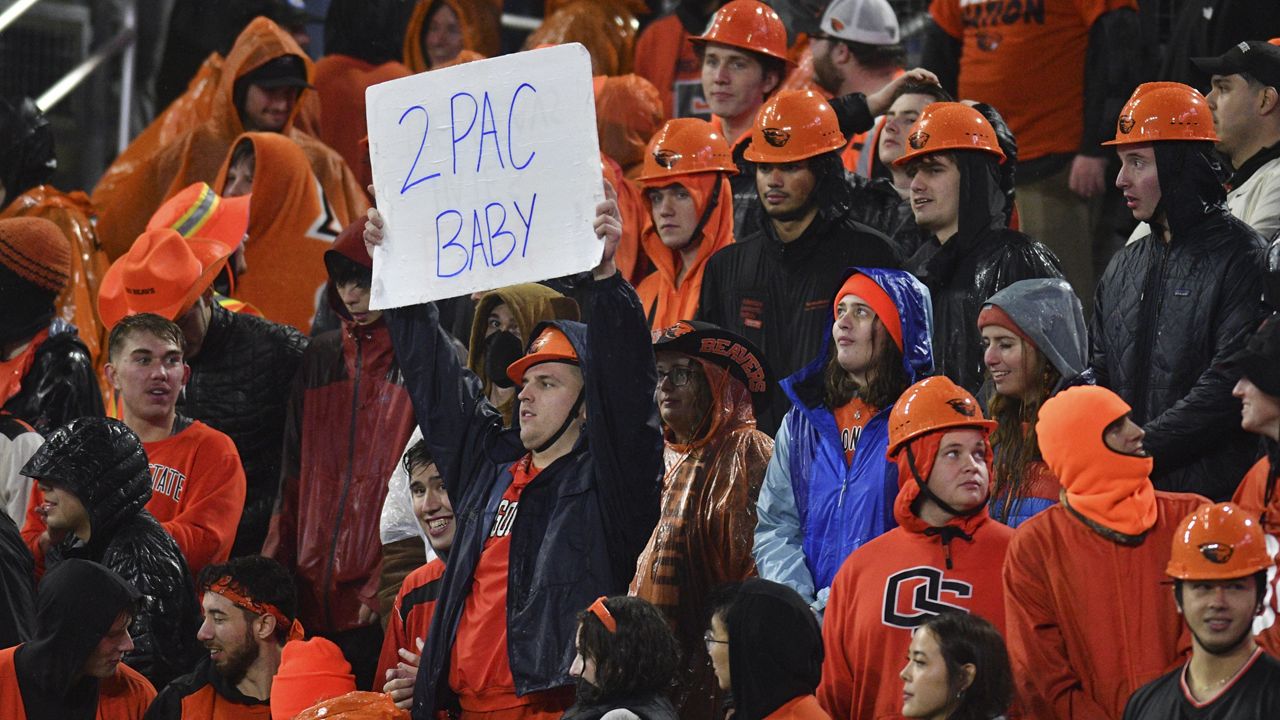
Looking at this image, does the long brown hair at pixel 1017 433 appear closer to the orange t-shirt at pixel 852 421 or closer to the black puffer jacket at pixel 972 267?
the orange t-shirt at pixel 852 421

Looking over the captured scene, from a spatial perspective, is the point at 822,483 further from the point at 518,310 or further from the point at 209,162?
the point at 209,162

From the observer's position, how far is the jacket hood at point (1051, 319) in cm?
631

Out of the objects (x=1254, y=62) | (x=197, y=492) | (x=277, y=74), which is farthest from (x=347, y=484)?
(x=1254, y=62)

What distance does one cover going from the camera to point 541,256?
553 cm

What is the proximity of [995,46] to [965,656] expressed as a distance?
4715 millimetres

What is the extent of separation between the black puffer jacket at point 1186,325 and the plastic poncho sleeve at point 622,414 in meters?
1.61

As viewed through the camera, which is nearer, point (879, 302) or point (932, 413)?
point (932, 413)

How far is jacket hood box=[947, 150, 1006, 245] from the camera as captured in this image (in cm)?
715

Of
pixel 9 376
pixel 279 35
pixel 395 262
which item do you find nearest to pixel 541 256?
pixel 395 262

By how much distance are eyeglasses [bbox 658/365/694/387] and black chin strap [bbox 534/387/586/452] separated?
66 centimetres

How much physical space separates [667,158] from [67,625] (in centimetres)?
338

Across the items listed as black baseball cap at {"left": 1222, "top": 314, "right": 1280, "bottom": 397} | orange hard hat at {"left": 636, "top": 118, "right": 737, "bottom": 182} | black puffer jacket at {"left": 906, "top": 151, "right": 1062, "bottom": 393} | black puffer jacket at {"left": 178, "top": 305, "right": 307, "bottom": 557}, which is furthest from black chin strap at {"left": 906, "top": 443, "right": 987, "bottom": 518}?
black puffer jacket at {"left": 178, "top": 305, "right": 307, "bottom": 557}

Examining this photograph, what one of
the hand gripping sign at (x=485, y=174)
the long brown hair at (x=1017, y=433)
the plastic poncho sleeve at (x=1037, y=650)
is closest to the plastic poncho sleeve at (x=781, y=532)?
the long brown hair at (x=1017, y=433)

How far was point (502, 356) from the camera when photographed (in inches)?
267
